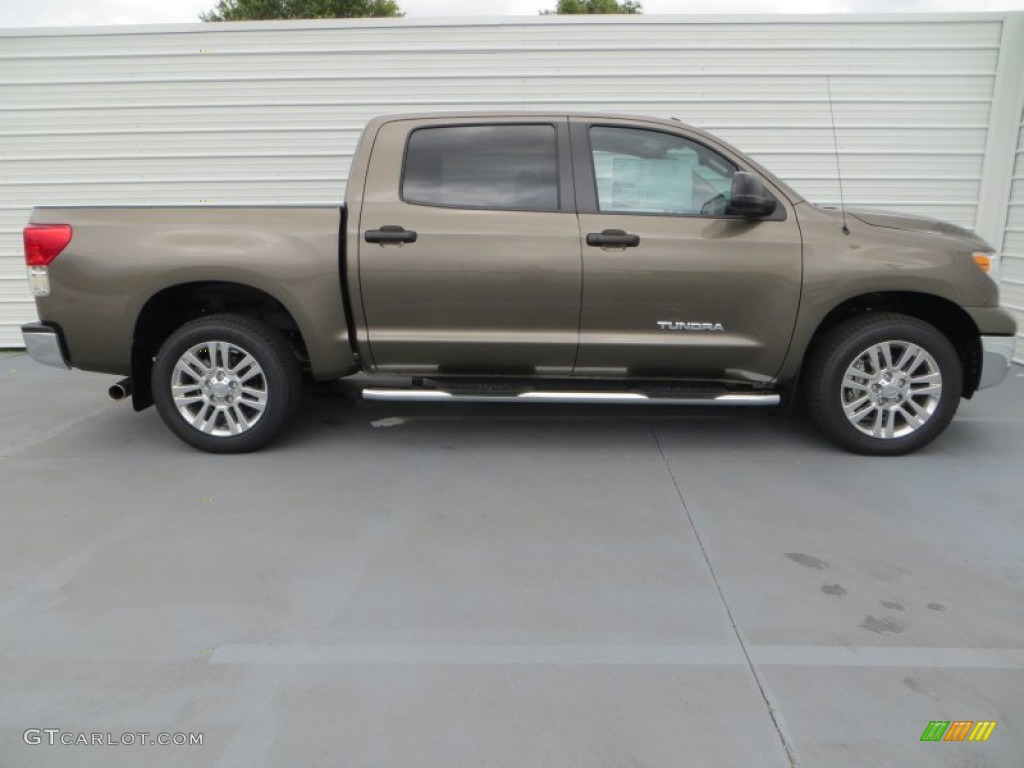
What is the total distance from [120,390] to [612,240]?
2.95m

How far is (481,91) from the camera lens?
7.34 meters

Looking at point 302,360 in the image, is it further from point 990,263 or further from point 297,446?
point 990,263

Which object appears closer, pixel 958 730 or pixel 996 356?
pixel 958 730

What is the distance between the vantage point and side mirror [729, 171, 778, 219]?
4.16m

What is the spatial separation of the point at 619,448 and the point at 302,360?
201 centimetres

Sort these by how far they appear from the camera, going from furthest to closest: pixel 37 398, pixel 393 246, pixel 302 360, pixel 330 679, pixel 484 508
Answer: pixel 37 398 → pixel 302 360 → pixel 393 246 → pixel 484 508 → pixel 330 679

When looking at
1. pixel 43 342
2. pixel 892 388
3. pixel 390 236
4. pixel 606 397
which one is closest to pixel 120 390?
pixel 43 342

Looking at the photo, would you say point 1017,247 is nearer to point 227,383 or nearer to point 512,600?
point 512,600

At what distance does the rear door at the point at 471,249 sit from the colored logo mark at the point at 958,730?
8.69 ft

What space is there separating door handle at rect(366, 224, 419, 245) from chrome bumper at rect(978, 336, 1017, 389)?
328cm

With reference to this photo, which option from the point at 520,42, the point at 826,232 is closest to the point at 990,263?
the point at 826,232

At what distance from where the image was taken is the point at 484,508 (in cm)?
391
